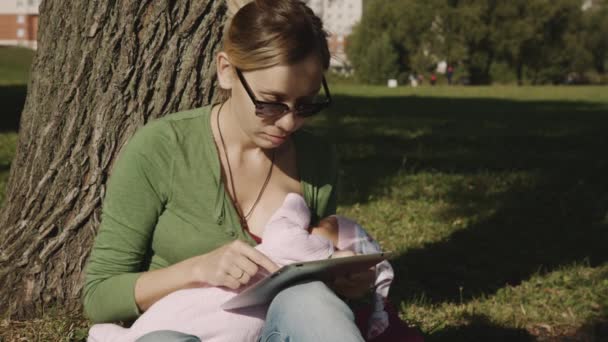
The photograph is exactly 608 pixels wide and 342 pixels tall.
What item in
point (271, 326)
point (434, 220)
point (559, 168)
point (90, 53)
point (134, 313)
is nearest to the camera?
point (271, 326)

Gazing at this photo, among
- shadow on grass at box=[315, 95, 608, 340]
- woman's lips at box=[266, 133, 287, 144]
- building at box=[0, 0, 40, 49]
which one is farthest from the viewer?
building at box=[0, 0, 40, 49]

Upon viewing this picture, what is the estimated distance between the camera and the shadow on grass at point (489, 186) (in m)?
4.57

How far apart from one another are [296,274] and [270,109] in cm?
53

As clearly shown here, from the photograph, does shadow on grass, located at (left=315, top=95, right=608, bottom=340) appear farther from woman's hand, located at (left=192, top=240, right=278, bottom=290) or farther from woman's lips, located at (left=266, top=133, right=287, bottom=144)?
woman's hand, located at (left=192, top=240, right=278, bottom=290)

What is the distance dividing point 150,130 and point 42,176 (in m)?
1.00

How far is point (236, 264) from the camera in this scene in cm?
208

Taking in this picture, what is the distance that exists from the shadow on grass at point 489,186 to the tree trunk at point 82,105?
5.33ft

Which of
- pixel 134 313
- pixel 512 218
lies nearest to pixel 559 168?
pixel 512 218

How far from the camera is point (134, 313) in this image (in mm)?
2352

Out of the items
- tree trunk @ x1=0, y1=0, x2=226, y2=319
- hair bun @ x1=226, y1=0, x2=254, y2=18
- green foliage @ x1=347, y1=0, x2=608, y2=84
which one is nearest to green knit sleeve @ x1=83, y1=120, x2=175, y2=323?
hair bun @ x1=226, y1=0, x2=254, y2=18

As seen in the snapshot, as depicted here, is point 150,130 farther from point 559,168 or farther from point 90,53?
point 559,168

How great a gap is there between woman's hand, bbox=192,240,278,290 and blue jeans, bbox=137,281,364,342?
0.10m

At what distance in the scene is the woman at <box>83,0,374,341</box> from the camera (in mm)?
2291

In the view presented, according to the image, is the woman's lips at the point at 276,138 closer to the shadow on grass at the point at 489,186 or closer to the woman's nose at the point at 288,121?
the woman's nose at the point at 288,121
